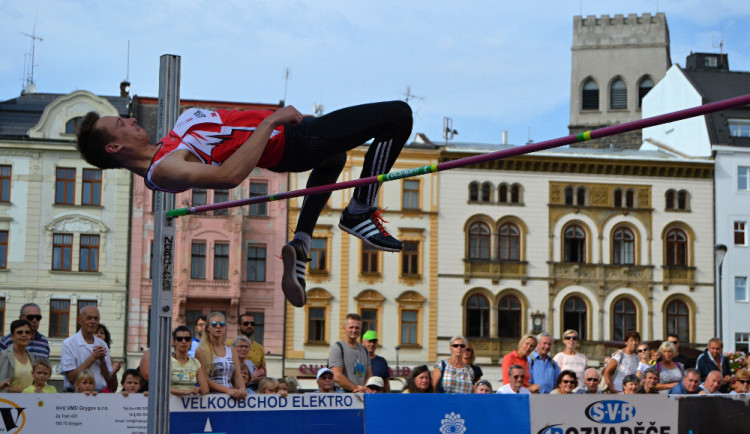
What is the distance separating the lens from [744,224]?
3478cm

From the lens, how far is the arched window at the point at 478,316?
111 feet

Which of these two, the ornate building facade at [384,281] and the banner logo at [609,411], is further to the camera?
the ornate building facade at [384,281]

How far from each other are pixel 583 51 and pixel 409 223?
1811 cm

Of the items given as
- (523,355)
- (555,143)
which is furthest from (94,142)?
(523,355)

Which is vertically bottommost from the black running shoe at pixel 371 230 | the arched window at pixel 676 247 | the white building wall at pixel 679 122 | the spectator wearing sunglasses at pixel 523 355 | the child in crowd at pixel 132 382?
the child in crowd at pixel 132 382

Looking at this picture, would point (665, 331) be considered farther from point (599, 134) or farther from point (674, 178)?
point (599, 134)

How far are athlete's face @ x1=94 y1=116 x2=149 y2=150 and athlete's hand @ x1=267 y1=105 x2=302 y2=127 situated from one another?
72 centimetres

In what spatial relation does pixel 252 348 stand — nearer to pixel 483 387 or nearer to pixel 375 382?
pixel 375 382

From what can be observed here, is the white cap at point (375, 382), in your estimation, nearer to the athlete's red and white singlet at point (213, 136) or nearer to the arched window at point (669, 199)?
the athlete's red and white singlet at point (213, 136)

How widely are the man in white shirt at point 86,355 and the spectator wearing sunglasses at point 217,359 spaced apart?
2.91 ft

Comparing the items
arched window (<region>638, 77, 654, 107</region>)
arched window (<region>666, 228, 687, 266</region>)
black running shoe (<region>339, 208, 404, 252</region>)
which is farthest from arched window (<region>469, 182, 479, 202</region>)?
black running shoe (<region>339, 208, 404, 252</region>)

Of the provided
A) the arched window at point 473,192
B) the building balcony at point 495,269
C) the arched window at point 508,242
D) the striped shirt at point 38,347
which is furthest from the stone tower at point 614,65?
the striped shirt at point 38,347

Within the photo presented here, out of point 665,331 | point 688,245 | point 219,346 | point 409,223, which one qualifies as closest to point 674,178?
point 688,245

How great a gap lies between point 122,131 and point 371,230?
1268 millimetres
